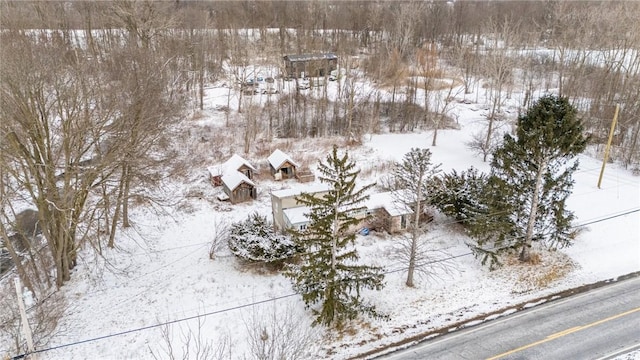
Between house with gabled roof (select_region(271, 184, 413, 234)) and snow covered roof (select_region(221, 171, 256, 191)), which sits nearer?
house with gabled roof (select_region(271, 184, 413, 234))

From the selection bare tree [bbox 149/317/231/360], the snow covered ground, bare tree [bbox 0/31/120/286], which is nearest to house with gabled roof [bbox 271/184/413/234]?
the snow covered ground

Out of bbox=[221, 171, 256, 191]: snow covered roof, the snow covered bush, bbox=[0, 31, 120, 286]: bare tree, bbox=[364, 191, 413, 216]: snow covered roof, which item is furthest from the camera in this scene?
bbox=[221, 171, 256, 191]: snow covered roof

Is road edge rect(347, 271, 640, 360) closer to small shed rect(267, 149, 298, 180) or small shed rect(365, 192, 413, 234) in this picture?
small shed rect(365, 192, 413, 234)

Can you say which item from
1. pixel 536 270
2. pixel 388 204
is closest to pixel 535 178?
pixel 536 270

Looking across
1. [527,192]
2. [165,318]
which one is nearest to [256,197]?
[165,318]

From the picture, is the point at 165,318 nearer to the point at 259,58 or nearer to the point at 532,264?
the point at 532,264

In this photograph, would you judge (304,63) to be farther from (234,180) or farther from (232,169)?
(234,180)
